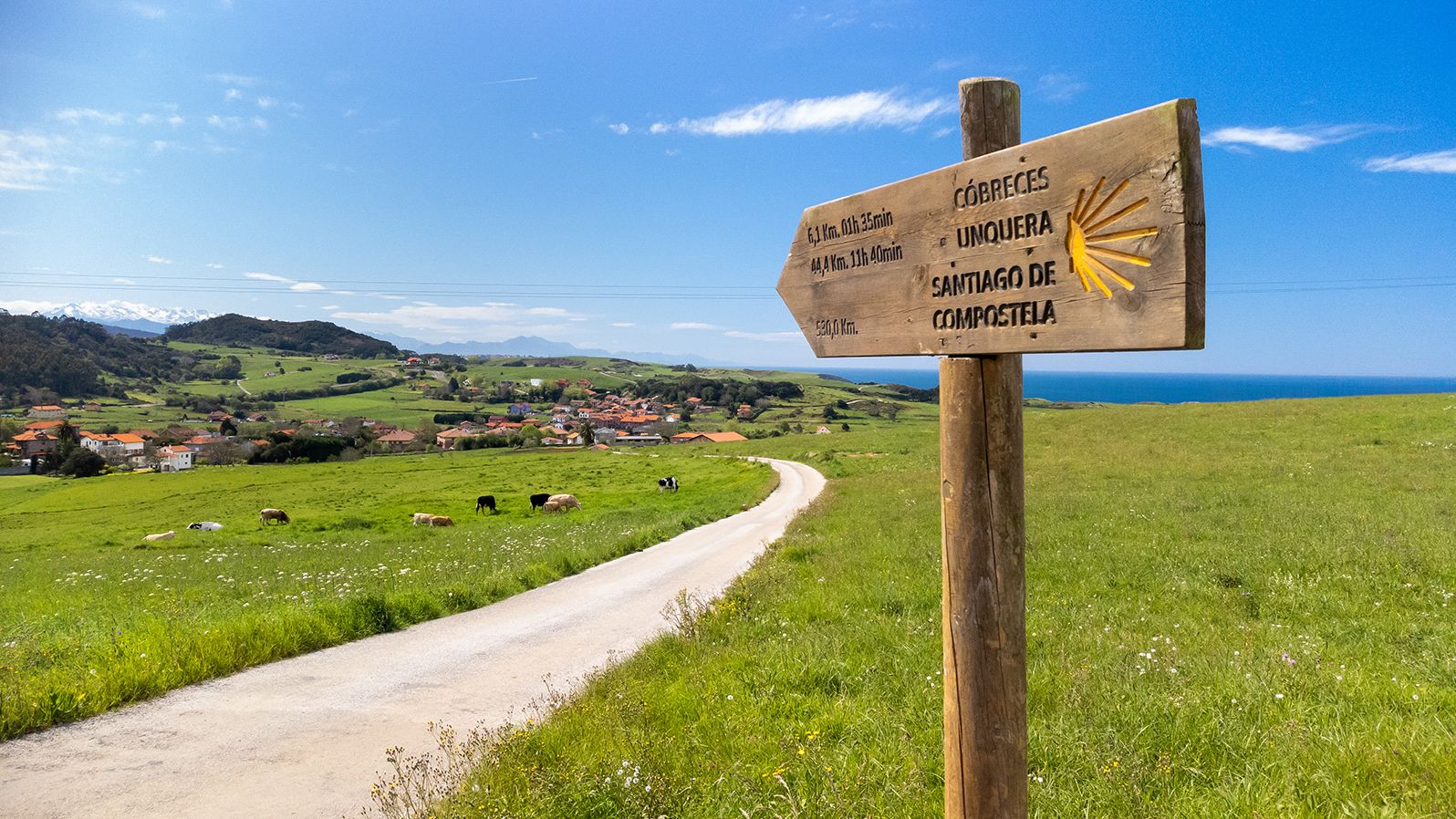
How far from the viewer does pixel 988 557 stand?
9.87 feet

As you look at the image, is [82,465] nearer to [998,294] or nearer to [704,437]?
[704,437]

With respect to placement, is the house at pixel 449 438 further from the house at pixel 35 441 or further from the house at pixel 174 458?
the house at pixel 35 441

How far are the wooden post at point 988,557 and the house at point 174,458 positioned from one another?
467 feet

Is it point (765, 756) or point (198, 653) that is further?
point (198, 653)

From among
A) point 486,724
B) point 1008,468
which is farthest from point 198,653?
point 1008,468

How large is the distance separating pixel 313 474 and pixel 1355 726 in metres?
83.2

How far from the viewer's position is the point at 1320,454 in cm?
2564

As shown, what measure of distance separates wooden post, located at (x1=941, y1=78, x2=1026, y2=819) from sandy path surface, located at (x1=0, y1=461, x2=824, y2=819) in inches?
212

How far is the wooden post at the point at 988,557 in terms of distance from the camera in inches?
117

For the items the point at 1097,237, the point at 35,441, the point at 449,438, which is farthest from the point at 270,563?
the point at 35,441

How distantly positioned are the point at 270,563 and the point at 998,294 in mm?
24330

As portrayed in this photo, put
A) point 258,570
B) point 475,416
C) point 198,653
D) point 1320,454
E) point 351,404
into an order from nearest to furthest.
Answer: point 198,653 → point 258,570 → point 1320,454 → point 475,416 → point 351,404

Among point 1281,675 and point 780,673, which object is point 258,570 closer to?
point 780,673

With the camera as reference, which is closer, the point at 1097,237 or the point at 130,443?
the point at 1097,237
